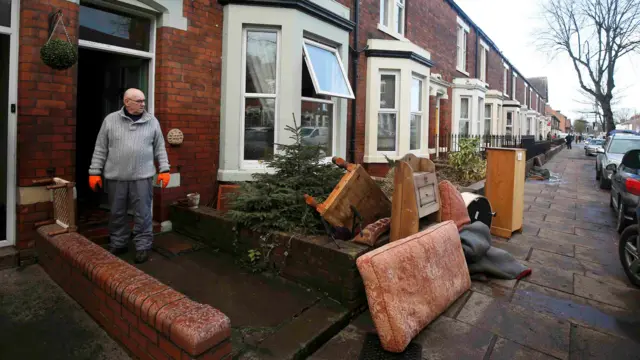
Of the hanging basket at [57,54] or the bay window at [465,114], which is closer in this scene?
the hanging basket at [57,54]

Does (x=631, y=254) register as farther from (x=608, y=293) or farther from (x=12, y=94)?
(x=12, y=94)

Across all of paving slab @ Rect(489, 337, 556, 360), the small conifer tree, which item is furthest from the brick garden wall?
paving slab @ Rect(489, 337, 556, 360)

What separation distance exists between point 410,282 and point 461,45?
14.0 metres

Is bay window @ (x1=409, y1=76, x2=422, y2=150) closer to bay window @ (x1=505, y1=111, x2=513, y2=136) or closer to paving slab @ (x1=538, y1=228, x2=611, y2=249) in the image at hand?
paving slab @ (x1=538, y1=228, x2=611, y2=249)

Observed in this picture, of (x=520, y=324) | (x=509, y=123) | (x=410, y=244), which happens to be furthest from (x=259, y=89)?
(x=509, y=123)

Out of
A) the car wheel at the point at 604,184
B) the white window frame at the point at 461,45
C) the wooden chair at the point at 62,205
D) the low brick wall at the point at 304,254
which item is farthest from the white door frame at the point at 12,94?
the car wheel at the point at 604,184

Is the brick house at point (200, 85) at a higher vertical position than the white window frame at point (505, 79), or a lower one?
lower

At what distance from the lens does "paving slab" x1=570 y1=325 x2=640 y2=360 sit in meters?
2.81

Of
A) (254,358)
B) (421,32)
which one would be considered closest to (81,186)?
(254,358)

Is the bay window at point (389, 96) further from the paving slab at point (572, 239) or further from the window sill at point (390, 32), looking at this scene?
the paving slab at point (572, 239)

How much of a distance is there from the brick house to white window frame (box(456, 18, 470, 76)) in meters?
6.65

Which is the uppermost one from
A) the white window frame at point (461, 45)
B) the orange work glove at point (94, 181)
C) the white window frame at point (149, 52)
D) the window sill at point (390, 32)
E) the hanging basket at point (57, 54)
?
the white window frame at point (461, 45)

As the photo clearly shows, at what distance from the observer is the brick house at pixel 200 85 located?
3.87 m

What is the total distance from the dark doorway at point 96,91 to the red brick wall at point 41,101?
119 cm
